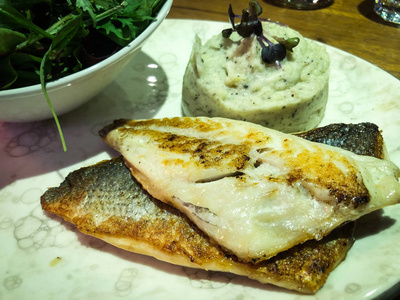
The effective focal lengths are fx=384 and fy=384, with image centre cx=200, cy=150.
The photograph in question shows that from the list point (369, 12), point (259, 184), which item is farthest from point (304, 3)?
point (259, 184)

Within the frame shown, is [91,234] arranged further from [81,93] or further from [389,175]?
[389,175]

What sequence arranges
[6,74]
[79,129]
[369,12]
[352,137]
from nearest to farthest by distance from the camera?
[6,74] → [352,137] → [79,129] → [369,12]

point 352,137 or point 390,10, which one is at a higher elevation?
point 352,137

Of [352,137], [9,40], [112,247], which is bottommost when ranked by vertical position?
[112,247]

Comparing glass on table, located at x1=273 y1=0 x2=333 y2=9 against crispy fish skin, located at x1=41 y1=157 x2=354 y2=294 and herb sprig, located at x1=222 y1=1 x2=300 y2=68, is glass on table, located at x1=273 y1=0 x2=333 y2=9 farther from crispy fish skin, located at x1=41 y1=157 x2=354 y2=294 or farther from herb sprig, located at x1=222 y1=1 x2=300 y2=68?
crispy fish skin, located at x1=41 y1=157 x2=354 y2=294

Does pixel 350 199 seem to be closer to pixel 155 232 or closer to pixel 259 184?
pixel 259 184

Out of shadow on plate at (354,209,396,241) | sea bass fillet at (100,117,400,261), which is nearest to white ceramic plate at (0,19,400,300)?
shadow on plate at (354,209,396,241)
